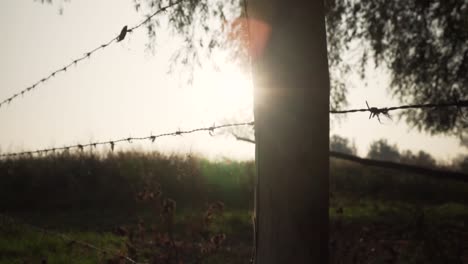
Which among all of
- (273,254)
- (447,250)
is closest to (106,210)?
(447,250)

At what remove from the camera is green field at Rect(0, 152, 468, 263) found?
518cm

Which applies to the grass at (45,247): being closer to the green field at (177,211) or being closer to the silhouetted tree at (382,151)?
the green field at (177,211)

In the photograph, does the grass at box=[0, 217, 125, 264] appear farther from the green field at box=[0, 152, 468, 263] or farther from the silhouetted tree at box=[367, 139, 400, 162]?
the silhouetted tree at box=[367, 139, 400, 162]

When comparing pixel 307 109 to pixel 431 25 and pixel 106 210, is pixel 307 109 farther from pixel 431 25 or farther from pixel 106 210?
pixel 106 210

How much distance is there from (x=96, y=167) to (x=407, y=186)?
11079 mm

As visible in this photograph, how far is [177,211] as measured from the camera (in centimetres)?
1034

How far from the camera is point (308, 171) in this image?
1.49 m

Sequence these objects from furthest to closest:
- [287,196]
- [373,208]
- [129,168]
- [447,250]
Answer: [129,168] < [373,208] < [447,250] < [287,196]

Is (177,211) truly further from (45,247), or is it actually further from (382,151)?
(382,151)

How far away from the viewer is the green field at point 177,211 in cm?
518

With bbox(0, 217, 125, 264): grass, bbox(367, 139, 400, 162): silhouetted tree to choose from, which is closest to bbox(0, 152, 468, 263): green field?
bbox(0, 217, 125, 264): grass

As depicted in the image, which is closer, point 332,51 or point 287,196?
point 287,196

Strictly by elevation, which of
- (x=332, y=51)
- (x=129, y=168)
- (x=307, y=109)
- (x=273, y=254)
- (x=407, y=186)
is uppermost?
(x=332, y=51)

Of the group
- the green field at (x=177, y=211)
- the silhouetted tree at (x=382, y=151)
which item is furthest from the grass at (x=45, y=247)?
the silhouetted tree at (x=382, y=151)
